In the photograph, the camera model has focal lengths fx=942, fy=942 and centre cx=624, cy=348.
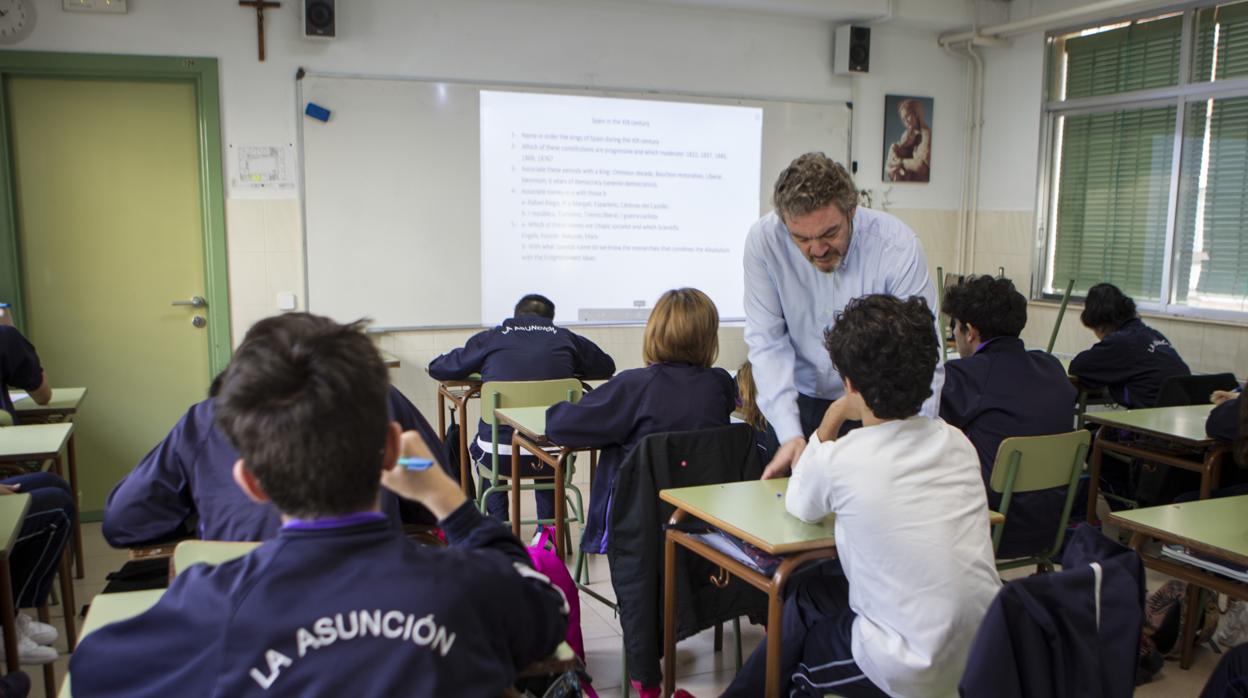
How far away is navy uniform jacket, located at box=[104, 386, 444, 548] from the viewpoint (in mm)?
1785

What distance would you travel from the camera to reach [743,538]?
201cm

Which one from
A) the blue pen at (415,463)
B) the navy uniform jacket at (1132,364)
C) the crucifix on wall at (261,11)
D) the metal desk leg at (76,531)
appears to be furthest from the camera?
the crucifix on wall at (261,11)

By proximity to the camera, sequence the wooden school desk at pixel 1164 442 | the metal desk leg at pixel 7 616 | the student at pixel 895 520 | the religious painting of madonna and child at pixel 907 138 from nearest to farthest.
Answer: the student at pixel 895 520 < the metal desk leg at pixel 7 616 < the wooden school desk at pixel 1164 442 < the religious painting of madonna and child at pixel 907 138

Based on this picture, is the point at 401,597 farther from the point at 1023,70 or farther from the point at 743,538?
the point at 1023,70

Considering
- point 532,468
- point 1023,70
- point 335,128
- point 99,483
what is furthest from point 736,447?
point 1023,70

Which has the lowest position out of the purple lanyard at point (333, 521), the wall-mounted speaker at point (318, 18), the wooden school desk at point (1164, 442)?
the wooden school desk at point (1164, 442)

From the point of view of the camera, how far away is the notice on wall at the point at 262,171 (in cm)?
477

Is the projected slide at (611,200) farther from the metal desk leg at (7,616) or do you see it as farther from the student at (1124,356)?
the metal desk leg at (7,616)

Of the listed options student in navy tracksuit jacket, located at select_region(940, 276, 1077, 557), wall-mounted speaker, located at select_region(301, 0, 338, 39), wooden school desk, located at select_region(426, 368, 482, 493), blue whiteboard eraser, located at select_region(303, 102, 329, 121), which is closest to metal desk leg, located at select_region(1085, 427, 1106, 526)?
student in navy tracksuit jacket, located at select_region(940, 276, 1077, 557)

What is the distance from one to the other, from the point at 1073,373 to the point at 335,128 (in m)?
3.87

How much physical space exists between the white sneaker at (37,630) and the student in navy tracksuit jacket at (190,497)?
124 centimetres

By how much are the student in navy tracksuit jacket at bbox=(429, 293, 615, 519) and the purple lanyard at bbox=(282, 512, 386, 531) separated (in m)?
2.69

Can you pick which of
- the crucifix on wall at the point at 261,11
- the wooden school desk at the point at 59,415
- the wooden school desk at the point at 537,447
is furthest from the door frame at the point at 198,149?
the wooden school desk at the point at 537,447

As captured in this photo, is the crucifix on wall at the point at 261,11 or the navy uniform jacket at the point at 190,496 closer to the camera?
the navy uniform jacket at the point at 190,496
